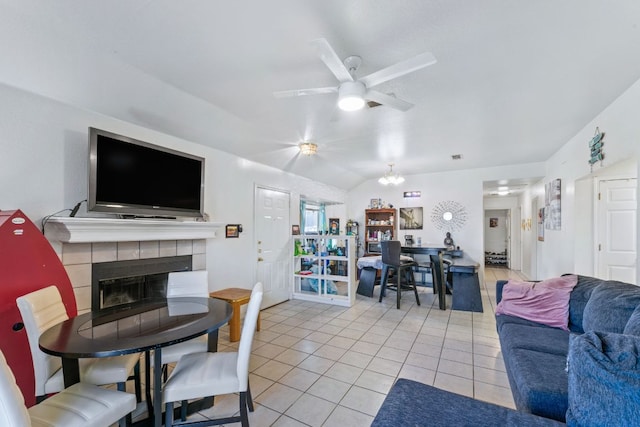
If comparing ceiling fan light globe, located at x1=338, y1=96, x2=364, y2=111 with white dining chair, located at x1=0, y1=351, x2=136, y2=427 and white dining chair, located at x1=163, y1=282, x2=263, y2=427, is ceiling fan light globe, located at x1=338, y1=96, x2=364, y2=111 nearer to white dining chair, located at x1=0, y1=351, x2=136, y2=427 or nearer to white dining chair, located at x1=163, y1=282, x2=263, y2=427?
white dining chair, located at x1=163, y1=282, x2=263, y2=427

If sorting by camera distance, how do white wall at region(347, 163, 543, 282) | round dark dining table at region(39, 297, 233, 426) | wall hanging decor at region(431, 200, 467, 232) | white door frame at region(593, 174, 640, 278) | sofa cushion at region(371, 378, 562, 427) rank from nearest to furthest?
1. sofa cushion at region(371, 378, 562, 427)
2. round dark dining table at region(39, 297, 233, 426)
3. white door frame at region(593, 174, 640, 278)
4. white wall at region(347, 163, 543, 282)
5. wall hanging decor at region(431, 200, 467, 232)

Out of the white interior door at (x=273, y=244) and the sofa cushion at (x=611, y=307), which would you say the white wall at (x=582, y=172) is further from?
the white interior door at (x=273, y=244)

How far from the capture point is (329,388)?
7.77ft

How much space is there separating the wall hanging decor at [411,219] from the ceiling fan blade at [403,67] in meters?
5.23

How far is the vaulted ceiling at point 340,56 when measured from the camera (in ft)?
5.42

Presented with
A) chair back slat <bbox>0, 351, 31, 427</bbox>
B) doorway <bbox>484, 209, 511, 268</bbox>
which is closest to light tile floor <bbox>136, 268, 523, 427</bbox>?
chair back slat <bbox>0, 351, 31, 427</bbox>

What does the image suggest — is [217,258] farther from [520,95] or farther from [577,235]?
[577,235]

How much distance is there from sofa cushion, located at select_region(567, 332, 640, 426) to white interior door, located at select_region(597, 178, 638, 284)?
349cm

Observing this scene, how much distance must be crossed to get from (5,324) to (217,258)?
6.80ft

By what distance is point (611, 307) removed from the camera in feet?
6.28

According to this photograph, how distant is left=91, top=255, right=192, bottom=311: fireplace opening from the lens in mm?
2578

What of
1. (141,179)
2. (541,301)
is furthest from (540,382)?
(141,179)

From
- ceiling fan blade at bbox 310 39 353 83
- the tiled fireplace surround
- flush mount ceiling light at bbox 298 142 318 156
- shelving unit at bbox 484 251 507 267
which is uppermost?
flush mount ceiling light at bbox 298 142 318 156

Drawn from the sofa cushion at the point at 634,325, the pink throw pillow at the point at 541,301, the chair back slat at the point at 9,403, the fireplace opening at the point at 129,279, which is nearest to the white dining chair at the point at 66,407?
the chair back slat at the point at 9,403
